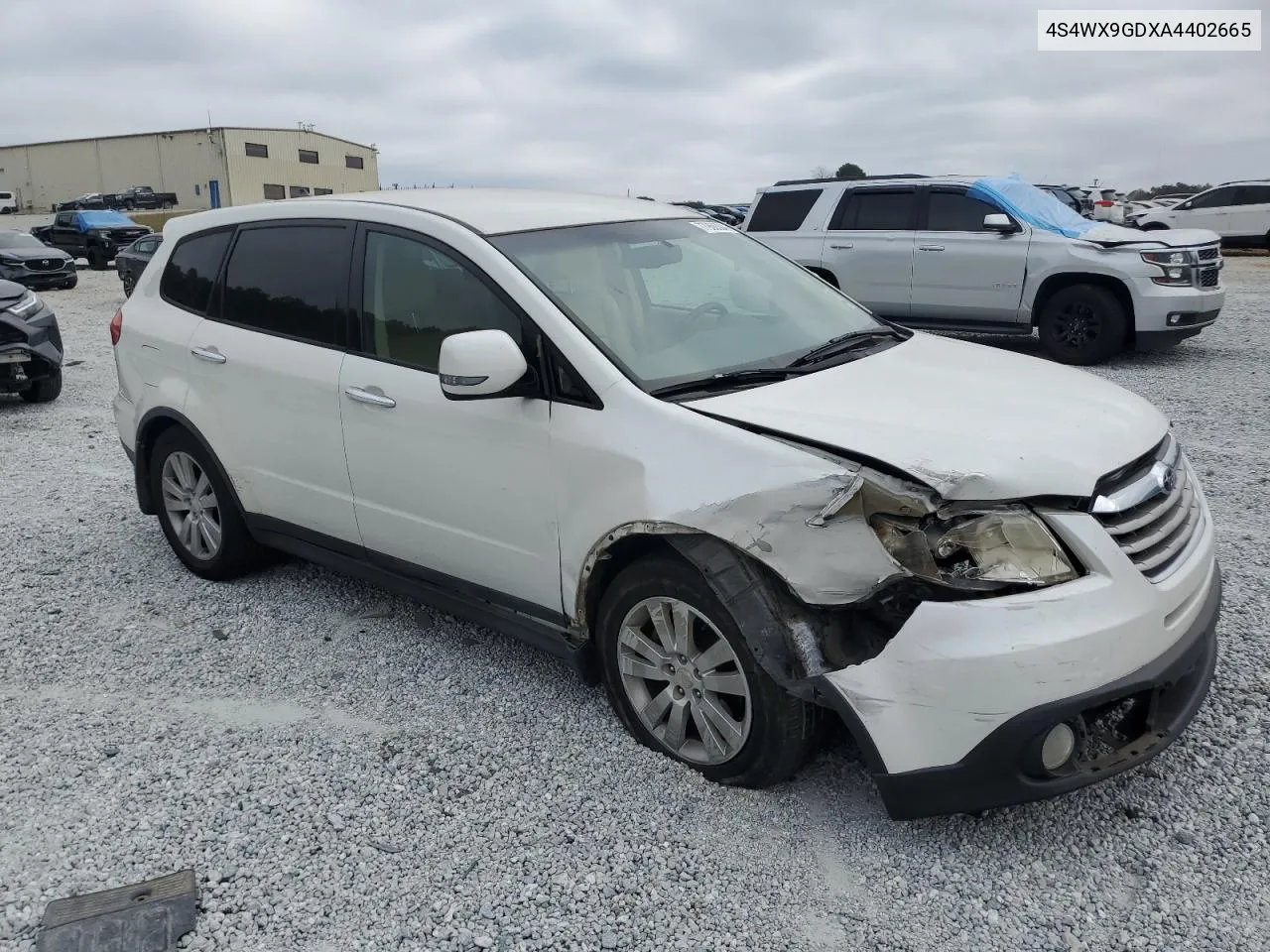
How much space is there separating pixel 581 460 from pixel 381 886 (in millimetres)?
1321

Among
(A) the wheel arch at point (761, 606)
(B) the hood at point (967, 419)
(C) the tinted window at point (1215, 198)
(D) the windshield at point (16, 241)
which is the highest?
(D) the windshield at point (16, 241)

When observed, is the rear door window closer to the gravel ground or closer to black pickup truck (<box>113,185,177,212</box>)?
the gravel ground

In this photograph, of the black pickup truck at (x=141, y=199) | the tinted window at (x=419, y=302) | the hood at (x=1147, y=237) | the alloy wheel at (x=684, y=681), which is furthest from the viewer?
the black pickup truck at (x=141, y=199)

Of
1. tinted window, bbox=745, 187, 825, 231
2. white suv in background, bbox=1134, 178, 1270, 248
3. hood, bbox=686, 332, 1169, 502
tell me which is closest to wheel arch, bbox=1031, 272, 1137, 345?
tinted window, bbox=745, 187, 825, 231

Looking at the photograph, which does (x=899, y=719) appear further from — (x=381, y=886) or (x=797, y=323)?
(x=797, y=323)

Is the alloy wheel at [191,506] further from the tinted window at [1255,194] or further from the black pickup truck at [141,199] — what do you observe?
the black pickup truck at [141,199]

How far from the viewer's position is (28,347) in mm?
9164

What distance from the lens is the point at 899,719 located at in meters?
2.56

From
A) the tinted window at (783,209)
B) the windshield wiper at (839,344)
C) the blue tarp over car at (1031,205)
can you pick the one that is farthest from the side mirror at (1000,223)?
the windshield wiper at (839,344)

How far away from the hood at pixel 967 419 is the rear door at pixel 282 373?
1.72 meters

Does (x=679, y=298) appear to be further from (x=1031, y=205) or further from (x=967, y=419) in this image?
(x=1031, y=205)

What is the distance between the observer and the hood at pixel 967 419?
8.54 ft

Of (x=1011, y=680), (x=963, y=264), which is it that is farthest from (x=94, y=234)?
(x=1011, y=680)

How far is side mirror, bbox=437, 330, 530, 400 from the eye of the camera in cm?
305
